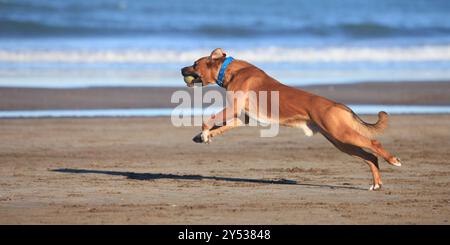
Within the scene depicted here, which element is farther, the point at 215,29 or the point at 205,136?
the point at 215,29

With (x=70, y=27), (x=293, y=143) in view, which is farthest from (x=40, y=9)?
(x=293, y=143)

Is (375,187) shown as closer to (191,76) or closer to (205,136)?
(205,136)

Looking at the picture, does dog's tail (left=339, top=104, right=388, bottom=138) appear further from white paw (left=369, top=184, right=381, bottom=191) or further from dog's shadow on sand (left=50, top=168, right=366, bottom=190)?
dog's shadow on sand (left=50, top=168, right=366, bottom=190)

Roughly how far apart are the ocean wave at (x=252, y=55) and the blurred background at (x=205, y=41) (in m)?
0.03

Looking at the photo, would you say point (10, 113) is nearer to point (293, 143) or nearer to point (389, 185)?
point (293, 143)

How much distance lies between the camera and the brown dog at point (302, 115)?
10102 mm

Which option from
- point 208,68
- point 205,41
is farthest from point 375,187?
point 205,41

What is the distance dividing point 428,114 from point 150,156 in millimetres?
5863

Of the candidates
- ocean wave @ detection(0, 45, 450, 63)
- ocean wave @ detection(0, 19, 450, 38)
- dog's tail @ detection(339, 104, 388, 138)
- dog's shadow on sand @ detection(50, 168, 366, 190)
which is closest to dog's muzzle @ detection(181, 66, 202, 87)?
dog's shadow on sand @ detection(50, 168, 366, 190)

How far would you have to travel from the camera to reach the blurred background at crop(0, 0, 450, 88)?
910 inches

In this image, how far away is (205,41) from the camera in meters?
33.0

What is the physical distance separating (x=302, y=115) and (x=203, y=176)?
160 cm

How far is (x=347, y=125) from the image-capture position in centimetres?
1012

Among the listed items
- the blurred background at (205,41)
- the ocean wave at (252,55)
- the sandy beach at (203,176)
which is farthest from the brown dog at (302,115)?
the ocean wave at (252,55)
